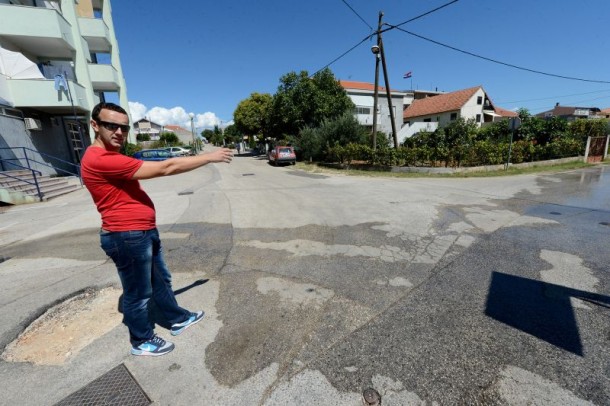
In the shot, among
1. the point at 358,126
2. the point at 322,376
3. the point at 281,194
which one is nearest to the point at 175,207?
the point at 281,194

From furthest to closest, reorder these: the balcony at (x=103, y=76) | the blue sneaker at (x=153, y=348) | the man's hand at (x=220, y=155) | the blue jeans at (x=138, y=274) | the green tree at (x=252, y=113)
A: the green tree at (x=252, y=113) < the balcony at (x=103, y=76) < the blue sneaker at (x=153, y=348) < the man's hand at (x=220, y=155) < the blue jeans at (x=138, y=274)

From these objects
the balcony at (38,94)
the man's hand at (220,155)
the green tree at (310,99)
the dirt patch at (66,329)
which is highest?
the green tree at (310,99)

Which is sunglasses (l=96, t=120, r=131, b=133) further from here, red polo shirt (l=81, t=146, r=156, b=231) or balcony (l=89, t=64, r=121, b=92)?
balcony (l=89, t=64, r=121, b=92)

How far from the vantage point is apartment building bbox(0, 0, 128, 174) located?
452 inches

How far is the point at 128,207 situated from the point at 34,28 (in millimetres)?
16305

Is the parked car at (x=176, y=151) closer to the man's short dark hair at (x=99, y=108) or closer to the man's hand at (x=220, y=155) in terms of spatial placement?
the man's short dark hair at (x=99, y=108)

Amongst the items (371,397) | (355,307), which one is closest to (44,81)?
(355,307)

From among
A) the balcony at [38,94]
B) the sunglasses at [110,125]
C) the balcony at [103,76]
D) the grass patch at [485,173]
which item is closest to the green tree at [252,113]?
the balcony at [103,76]

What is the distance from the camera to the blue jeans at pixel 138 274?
206cm

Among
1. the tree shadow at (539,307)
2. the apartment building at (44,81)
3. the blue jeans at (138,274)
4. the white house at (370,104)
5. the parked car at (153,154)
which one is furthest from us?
the white house at (370,104)

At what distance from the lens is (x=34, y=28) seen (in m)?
12.0

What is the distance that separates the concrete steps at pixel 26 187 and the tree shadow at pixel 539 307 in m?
12.8

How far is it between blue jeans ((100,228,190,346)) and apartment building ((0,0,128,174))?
35.4ft

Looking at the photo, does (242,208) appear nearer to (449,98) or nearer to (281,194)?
(281,194)
